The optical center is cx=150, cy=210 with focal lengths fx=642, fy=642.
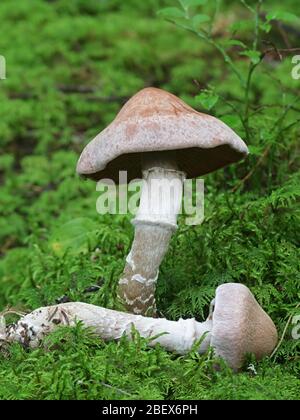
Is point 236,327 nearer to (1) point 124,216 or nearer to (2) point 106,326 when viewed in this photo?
(2) point 106,326

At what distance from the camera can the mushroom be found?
2305 millimetres

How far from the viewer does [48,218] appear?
195 inches

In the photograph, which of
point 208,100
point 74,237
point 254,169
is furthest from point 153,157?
point 74,237

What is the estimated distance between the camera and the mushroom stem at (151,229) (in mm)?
2539

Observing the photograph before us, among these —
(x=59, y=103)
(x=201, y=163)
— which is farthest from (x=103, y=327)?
(x=59, y=103)

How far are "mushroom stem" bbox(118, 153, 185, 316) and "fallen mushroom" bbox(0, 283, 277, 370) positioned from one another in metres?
0.17

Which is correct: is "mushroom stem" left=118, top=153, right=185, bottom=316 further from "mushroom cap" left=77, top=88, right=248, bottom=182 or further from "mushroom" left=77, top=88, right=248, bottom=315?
"mushroom cap" left=77, top=88, right=248, bottom=182

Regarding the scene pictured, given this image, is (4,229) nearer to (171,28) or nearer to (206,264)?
(206,264)

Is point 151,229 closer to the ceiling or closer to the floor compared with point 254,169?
closer to the floor

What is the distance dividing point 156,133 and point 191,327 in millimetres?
722

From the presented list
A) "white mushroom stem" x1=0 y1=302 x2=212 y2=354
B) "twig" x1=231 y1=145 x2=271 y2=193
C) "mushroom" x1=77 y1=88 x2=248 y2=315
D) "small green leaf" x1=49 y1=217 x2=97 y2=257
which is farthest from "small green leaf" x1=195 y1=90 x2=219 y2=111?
"white mushroom stem" x1=0 y1=302 x2=212 y2=354

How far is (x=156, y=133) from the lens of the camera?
2.28 m

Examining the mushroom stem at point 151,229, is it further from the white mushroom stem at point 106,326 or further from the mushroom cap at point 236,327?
the mushroom cap at point 236,327
